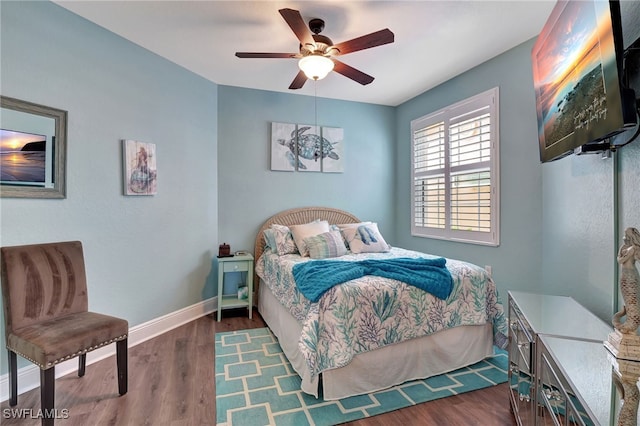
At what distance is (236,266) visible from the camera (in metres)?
3.58

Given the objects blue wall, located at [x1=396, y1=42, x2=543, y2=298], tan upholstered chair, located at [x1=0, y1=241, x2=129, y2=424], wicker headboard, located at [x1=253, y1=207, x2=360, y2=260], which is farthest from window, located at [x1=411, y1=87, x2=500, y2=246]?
tan upholstered chair, located at [x1=0, y1=241, x2=129, y2=424]

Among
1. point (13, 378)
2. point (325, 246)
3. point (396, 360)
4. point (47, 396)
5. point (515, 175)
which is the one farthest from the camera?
point (325, 246)

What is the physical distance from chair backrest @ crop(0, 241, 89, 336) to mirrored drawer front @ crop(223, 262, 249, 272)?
1433 millimetres

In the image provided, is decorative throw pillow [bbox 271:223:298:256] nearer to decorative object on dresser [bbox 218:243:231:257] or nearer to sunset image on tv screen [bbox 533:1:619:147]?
decorative object on dresser [bbox 218:243:231:257]

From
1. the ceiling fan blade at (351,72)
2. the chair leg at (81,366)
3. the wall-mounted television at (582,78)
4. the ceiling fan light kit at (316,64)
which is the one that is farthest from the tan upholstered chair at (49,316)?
the wall-mounted television at (582,78)

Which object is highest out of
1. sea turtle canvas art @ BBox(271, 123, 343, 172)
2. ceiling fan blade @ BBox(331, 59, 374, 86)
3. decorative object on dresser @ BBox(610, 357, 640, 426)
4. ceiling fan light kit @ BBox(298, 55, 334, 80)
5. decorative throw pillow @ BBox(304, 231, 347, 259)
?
ceiling fan blade @ BBox(331, 59, 374, 86)

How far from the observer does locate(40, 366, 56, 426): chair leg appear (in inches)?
65.5

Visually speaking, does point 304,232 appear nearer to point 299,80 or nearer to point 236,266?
point 236,266

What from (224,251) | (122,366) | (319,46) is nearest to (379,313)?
(122,366)

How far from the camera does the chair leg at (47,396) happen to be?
5.46 ft

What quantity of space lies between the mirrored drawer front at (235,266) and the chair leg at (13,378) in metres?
1.82

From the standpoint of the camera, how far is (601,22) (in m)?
1.17

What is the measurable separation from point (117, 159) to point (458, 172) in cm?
367

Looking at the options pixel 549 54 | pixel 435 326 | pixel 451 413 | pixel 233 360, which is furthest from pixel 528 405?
pixel 233 360
